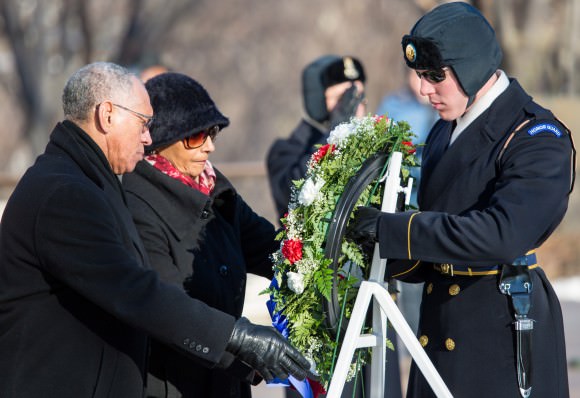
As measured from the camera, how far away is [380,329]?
3.59m

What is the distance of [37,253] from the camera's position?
10.6ft

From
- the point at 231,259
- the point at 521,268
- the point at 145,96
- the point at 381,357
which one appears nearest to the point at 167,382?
the point at 231,259

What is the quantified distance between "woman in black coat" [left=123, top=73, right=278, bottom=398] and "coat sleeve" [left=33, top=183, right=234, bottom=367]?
0.49 metres

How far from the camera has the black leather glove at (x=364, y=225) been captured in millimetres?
3500

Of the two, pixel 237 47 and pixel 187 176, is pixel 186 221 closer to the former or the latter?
pixel 187 176

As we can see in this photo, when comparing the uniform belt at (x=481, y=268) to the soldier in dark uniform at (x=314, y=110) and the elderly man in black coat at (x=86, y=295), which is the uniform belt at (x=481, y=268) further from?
the soldier in dark uniform at (x=314, y=110)

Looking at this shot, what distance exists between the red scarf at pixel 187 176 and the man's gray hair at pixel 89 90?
51 centimetres

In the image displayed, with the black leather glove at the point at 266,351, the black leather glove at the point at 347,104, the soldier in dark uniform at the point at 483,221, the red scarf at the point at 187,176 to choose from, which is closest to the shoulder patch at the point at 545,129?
the soldier in dark uniform at the point at 483,221

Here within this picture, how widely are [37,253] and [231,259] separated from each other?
1.01 metres

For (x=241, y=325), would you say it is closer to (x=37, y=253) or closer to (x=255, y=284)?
(x=37, y=253)

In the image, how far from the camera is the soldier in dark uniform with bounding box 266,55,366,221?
6.13 metres

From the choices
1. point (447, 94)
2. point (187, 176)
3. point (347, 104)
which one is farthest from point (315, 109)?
point (447, 94)

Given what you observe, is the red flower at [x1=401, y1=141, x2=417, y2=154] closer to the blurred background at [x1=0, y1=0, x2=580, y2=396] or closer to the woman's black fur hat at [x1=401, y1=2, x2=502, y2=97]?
the woman's black fur hat at [x1=401, y1=2, x2=502, y2=97]

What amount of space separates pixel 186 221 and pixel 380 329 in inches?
34.1
